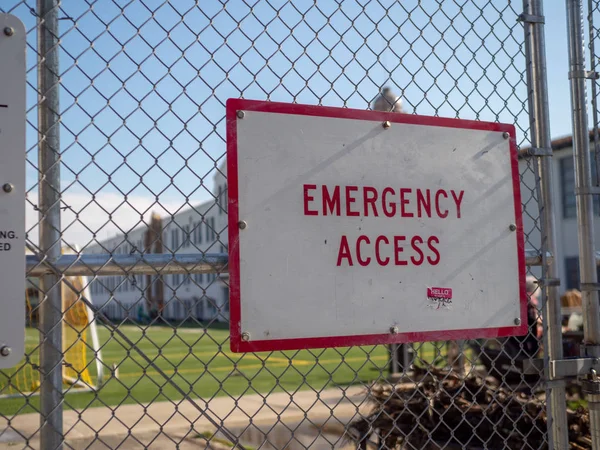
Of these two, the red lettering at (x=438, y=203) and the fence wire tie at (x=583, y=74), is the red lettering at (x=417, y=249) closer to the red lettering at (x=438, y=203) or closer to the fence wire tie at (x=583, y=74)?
the red lettering at (x=438, y=203)

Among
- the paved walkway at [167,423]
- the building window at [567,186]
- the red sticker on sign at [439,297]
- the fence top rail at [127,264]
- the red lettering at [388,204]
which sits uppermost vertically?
the building window at [567,186]

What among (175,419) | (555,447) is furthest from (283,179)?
(175,419)

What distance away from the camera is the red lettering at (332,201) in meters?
2.39

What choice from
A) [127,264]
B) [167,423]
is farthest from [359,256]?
[167,423]

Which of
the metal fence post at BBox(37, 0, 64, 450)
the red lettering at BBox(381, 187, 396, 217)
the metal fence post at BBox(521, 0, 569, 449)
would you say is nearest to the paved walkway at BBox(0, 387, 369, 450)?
the metal fence post at BBox(521, 0, 569, 449)

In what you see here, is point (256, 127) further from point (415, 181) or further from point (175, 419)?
point (175, 419)

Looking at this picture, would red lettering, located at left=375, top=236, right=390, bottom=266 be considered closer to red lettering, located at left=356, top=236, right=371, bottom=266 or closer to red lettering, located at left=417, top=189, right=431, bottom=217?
red lettering, located at left=356, top=236, right=371, bottom=266

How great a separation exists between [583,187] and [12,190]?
7.28 ft

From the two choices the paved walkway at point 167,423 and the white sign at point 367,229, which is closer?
the white sign at point 367,229

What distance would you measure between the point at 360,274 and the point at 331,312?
0.59ft

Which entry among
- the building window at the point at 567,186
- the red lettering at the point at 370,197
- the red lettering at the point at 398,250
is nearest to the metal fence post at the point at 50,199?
the red lettering at the point at 370,197

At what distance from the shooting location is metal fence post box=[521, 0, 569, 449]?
270 cm

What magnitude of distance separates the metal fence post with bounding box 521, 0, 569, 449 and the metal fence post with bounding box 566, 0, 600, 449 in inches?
4.9

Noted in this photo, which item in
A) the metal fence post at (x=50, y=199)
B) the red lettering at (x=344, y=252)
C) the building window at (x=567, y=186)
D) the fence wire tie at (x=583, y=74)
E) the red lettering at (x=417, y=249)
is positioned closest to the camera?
the metal fence post at (x=50, y=199)
